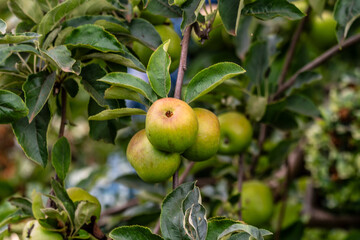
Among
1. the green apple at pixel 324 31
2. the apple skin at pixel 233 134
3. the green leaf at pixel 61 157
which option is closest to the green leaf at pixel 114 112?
Answer: the green leaf at pixel 61 157

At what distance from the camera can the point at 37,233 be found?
691 mm

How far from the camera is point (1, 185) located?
82.7 inches

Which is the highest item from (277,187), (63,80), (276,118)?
(63,80)

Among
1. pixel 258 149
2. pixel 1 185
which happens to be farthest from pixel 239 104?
pixel 1 185

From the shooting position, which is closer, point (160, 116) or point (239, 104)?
point (160, 116)

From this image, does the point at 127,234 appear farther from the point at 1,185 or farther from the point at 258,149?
the point at 1,185

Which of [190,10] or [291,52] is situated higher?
[190,10]

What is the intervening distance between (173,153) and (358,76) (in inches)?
52.1

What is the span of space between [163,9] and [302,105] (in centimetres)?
51

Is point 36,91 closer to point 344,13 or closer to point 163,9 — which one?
point 163,9

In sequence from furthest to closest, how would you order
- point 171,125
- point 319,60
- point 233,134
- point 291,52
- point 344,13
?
point 291,52
point 319,60
point 233,134
point 344,13
point 171,125

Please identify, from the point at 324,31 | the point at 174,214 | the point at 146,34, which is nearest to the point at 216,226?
the point at 174,214

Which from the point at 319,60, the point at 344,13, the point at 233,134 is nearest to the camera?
the point at 344,13

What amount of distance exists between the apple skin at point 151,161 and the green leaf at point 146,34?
7.7 inches
